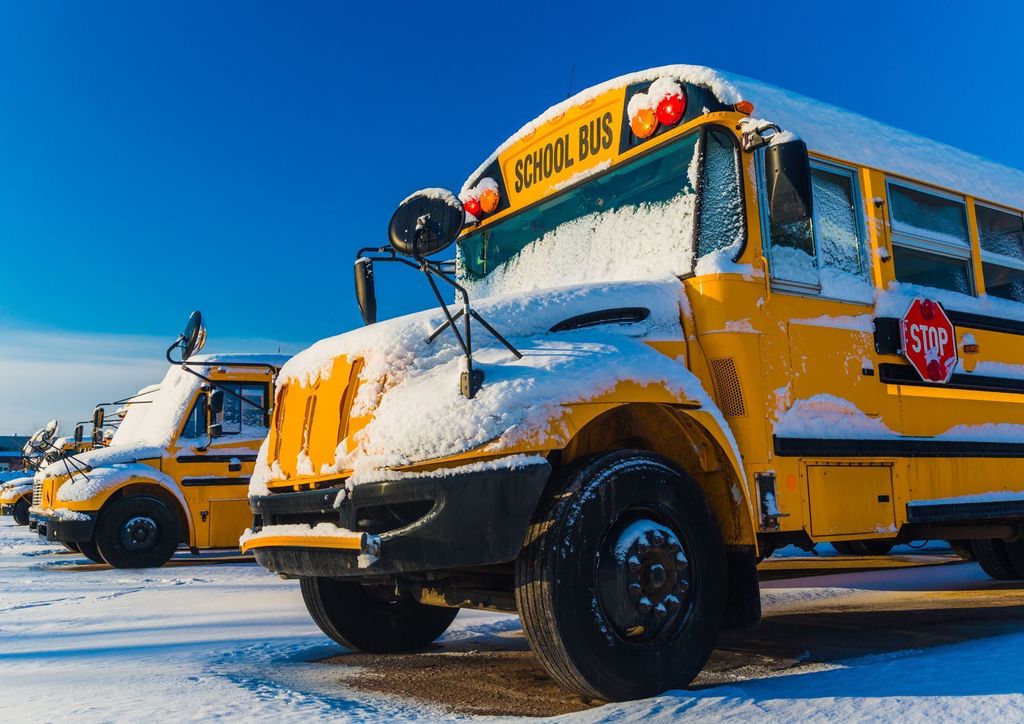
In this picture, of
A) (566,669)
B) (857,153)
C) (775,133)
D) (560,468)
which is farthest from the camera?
(857,153)

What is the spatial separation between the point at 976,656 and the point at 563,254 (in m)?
2.54

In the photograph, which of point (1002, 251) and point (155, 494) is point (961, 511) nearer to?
point (1002, 251)

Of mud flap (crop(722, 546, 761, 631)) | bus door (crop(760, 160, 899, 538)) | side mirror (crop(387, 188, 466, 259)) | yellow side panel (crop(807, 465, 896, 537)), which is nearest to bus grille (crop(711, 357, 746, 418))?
bus door (crop(760, 160, 899, 538))

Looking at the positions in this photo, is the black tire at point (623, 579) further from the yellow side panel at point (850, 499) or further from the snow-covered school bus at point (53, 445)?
the snow-covered school bus at point (53, 445)

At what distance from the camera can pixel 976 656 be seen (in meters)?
3.82

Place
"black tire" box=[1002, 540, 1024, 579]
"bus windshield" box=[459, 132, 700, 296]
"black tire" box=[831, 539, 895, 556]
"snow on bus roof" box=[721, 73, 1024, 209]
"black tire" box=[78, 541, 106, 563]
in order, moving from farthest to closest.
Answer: "black tire" box=[78, 541, 106, 563], "black tire" box=[1002, 540, 1024, 579], "black tire" box=[831, 539, 895, 556], "snow on bus roof" box=[721, 73, 1024, 209], "bus windshield" box=[459, 132, 700, 296]

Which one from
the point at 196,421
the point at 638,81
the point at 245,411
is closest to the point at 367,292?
the point at 638,81

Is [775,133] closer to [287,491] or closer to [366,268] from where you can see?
[366,268]

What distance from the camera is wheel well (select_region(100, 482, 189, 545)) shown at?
979cm

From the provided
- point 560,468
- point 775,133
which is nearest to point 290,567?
point 560,468

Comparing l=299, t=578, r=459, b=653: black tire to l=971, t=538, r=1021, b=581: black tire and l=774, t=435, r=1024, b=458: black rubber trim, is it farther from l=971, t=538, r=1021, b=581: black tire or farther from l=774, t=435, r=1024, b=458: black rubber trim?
l=971, t=538, r=1021, b=581: black tire

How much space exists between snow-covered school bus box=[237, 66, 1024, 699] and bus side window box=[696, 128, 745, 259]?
0.01 metres

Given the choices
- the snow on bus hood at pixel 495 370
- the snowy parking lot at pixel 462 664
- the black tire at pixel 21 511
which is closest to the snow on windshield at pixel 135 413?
the snowy parking lot at pixel 462 664

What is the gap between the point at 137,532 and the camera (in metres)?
9.69
